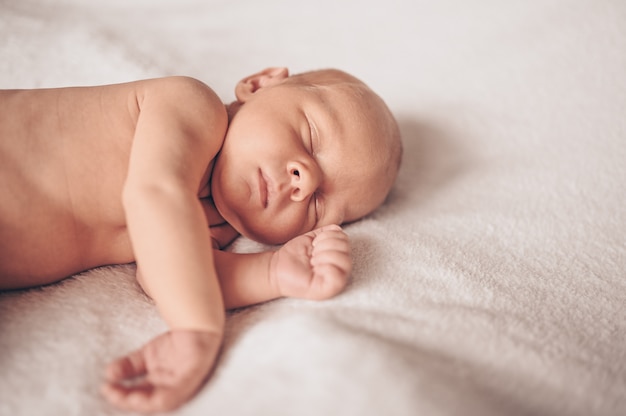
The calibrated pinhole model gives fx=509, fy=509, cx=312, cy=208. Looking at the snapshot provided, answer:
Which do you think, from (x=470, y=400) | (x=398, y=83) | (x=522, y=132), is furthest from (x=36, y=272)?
(x=522, y=132)

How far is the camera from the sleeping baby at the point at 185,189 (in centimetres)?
77

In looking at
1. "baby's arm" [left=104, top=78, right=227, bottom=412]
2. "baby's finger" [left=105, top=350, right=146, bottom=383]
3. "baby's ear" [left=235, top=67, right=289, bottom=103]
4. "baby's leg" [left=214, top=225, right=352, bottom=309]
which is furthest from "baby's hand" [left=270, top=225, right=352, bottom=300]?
"baby's ear" [left=235, top=67, right=289, bottom=103]

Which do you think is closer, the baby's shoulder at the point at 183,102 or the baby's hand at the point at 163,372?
the baby's hand at the point at 163,372

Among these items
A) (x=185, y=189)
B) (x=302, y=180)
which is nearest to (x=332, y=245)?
(x=302, y=180)

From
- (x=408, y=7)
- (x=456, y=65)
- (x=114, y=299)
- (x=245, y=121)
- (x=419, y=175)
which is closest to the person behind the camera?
(x=114, y=299)

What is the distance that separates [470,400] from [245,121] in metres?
0.64

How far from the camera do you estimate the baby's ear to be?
116cm

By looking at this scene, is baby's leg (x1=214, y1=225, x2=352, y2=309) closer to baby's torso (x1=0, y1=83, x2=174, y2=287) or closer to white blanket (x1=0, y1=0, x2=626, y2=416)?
white blanket (x1=0, y1=0, x2=626, y2=416)

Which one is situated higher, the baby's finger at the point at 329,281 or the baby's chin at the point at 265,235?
the baby's finger at the point at 329,281

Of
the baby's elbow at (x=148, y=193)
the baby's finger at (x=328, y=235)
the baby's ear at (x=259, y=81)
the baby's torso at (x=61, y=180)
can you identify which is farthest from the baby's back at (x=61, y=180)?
the baby's finger at (x=328, y=235)

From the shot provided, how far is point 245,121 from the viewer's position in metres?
1.00

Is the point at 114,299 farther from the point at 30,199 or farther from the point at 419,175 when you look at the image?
the point at 419,175

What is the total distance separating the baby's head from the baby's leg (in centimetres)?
10

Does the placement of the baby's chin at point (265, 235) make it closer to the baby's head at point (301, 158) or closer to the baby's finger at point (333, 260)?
the baby's head at point (301, 158)
